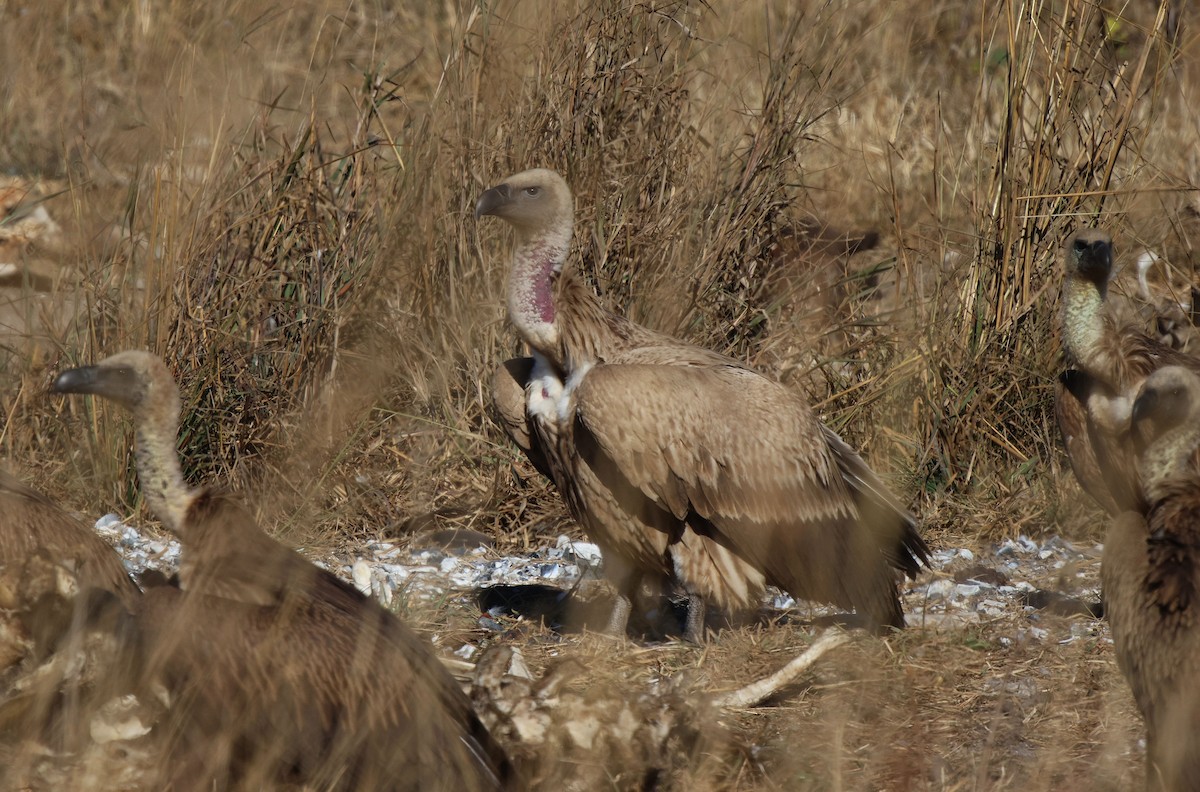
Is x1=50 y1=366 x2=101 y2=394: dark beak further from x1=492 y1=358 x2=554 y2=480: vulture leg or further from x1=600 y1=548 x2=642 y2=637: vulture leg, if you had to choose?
x1=600 y1=548 x2=642 y2=637: vulture leg

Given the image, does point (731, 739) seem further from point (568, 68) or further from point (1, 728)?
point (568, 68)

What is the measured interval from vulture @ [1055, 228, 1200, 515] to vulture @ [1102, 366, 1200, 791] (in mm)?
1040

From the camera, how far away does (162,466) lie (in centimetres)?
363

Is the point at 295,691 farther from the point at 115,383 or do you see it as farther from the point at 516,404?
the point at 516,404

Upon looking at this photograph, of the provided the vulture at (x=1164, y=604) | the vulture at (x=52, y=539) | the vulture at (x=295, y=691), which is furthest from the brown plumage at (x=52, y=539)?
the vulture at (x=1164, y=604)

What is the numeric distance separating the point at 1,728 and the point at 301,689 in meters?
0.61

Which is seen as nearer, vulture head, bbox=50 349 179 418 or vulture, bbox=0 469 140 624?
vulture, bbox=0 469 140 624

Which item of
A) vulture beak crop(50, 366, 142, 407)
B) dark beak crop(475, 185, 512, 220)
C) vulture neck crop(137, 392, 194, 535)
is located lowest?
vulture neck crop(137, 392, 194, 535)

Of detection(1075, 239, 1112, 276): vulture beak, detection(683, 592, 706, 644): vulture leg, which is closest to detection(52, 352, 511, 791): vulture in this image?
detection(683, 592, 706, 644): vulture leg

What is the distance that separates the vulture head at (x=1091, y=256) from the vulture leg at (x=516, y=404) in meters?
1.84

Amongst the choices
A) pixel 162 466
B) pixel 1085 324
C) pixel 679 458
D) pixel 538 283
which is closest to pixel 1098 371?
pixel 1085 324

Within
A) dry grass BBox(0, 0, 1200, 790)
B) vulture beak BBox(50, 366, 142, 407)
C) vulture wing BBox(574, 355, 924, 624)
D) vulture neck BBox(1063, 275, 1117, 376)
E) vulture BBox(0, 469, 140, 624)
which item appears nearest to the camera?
vulture BBox(0, 469, 140, 624)

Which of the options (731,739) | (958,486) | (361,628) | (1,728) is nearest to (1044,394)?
(958,486)

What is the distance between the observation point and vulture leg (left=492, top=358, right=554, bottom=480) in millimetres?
4625
